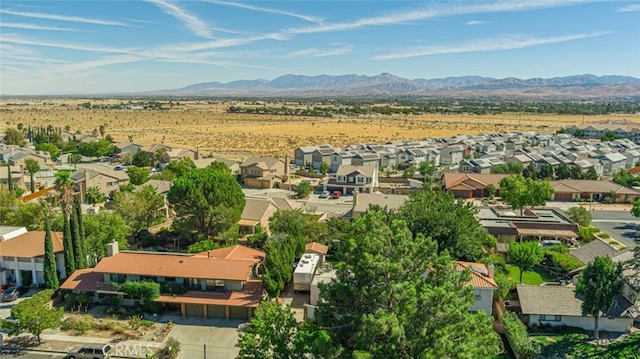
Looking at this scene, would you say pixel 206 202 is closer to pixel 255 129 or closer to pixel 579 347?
pixel 579 347

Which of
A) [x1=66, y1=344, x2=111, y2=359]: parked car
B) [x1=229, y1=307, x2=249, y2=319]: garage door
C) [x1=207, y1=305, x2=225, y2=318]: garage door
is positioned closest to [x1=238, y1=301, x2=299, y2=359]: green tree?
[x1=229, y1=307, x2=249, y2=319]: garage door

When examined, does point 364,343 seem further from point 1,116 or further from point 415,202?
point 1,116

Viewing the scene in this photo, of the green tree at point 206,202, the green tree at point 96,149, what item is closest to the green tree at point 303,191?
the green tree at point 206,202

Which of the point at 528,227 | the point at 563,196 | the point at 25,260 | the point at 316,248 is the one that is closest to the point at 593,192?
the point at 563,196

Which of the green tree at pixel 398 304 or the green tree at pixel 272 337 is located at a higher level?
the green tree at pixel 398 304

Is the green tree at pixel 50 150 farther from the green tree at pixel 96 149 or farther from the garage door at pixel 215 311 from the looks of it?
the garage door at pixel 215 311

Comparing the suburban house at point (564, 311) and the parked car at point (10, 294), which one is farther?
the parked car at point (10, 294)
